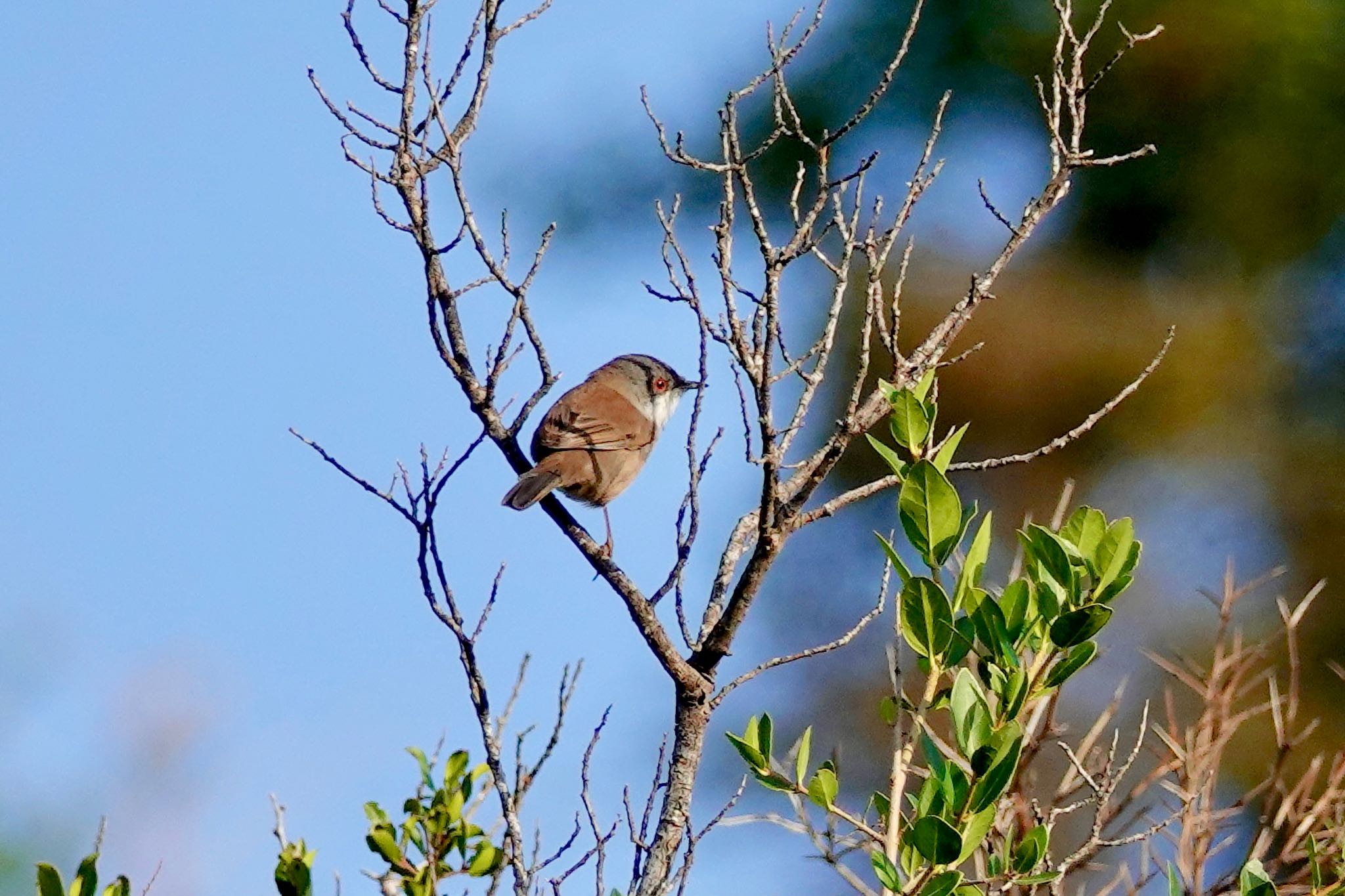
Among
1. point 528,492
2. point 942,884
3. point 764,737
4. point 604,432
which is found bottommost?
point 942,884

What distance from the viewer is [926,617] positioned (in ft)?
7.99

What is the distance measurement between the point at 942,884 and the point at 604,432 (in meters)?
3.86

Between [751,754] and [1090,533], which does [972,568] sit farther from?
[751,754]

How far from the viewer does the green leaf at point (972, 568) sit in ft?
8.18

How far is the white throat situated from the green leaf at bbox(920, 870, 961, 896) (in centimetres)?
440

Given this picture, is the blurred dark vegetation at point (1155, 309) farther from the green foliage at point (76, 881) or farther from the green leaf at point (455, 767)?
the green foliage at point (76, 881)

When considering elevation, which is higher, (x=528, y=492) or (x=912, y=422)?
(x=528, y=492)

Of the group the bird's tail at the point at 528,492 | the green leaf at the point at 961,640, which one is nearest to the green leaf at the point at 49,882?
the green leaf at the point at 961,640

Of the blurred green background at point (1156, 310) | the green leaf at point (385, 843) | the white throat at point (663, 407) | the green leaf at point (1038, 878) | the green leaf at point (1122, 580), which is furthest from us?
the blurred green background at point (1156, 310)

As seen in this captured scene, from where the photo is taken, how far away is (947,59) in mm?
18656

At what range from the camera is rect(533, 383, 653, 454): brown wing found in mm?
5820

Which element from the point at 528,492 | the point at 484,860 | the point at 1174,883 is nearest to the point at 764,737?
the point at 1174,883

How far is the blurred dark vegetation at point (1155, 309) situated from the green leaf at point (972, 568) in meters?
9.65

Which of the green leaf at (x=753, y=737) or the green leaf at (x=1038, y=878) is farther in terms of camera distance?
the green leaf at (x=753, y=737)
